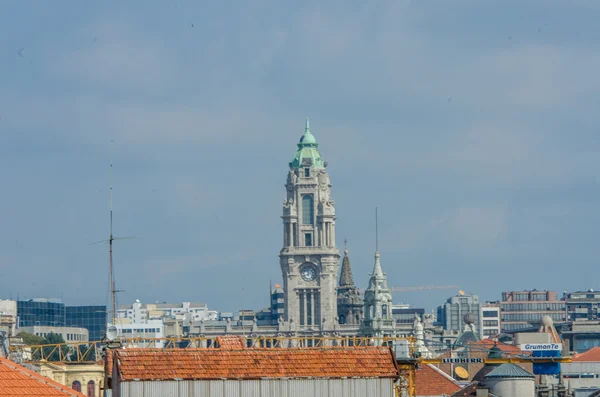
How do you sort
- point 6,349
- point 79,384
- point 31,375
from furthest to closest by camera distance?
point 79,384 → point 6,349 → point 31,375

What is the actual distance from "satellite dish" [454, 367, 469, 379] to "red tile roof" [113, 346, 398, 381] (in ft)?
375

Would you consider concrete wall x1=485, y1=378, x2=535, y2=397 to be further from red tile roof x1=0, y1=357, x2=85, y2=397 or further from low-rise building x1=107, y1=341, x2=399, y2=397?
low-rise building x1=107, y1=341, x2=399, y2=397

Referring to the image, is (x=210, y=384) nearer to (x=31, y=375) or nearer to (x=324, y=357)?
(x=324, y=357)

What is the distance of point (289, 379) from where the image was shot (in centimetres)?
6262

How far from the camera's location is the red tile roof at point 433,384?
140875 mm

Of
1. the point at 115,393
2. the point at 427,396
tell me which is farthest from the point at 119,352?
the point at 427,396

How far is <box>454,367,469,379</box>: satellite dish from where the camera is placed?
178 m

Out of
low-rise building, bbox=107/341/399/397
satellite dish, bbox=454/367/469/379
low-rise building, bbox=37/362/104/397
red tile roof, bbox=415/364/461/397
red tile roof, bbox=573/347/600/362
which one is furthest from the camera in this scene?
red tile roof, bbox=573/347/600/362

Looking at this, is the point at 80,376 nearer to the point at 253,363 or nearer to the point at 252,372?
the point at 253,363

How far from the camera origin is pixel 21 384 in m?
66.1

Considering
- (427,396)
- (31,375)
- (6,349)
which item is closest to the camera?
(31,375)

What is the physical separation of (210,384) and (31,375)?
8.97m

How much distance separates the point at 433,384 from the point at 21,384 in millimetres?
81198

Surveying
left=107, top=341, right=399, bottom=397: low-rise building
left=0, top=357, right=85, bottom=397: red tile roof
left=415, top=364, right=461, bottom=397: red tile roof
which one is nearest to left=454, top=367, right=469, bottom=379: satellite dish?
left=415, top=364, right=461, bottom=397: red tile roof
